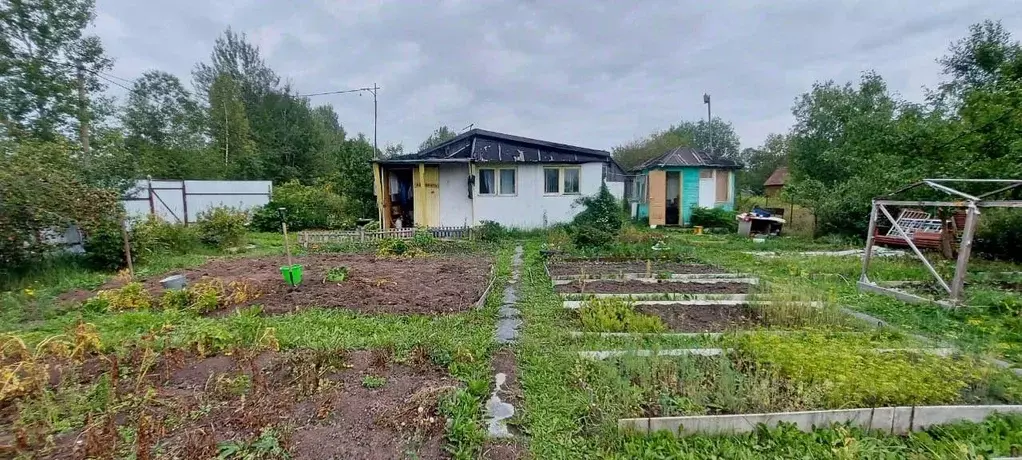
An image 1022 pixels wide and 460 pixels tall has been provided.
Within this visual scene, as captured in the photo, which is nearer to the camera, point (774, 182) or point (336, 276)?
point (336, 276)

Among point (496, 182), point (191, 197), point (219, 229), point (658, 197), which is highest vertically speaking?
point (496, 182)

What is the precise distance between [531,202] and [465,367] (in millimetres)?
10464

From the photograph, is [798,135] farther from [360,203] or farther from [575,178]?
[360,203]

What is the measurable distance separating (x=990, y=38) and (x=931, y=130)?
896 cm

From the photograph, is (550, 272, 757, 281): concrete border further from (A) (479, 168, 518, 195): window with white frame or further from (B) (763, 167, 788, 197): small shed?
(B) (763, 167, 788, 197): small shed

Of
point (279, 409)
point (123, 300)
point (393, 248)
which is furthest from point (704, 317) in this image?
point (123, 300)

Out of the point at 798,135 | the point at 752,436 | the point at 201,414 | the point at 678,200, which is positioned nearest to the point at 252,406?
the point at 201,414

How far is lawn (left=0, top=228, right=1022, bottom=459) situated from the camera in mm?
2523

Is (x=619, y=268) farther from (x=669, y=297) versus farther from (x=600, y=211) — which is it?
(x=600, y=211)

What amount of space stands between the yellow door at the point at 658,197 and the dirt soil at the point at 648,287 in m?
9.29

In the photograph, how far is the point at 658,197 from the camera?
619 inches

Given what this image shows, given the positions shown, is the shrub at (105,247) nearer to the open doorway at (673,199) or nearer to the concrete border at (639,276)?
the concrete border at (639,276)

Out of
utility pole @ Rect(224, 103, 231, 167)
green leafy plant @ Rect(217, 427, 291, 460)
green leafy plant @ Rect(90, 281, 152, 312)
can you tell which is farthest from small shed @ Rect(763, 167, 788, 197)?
utility pole @ Rect(224, 103, 231, 167)

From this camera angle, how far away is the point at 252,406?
9.17 ft
